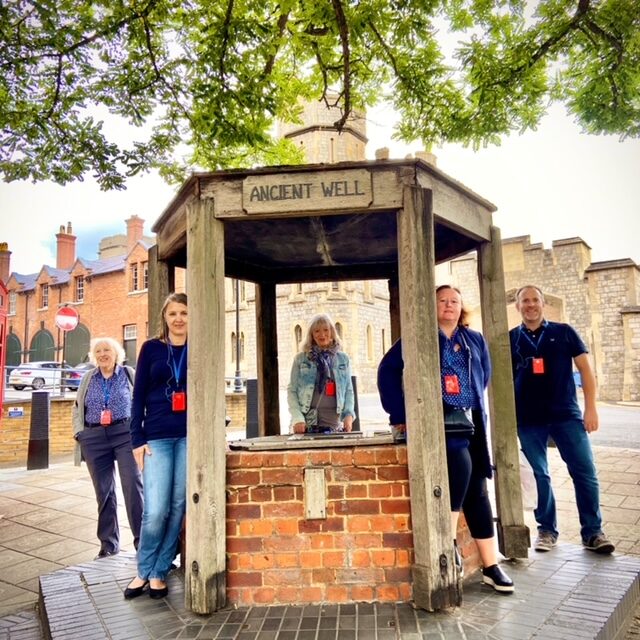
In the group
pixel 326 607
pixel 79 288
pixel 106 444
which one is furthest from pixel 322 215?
pixel 79 288

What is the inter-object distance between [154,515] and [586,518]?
3321 millimetres

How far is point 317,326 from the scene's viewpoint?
479 cm

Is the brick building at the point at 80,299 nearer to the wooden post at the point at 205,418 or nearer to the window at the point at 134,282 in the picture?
the window at the point at 134,282

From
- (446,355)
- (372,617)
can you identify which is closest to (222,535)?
(372,617)

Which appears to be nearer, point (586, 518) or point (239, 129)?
point (586, 518)

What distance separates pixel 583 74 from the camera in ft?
20.7

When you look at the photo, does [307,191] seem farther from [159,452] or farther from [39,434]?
[39,434]

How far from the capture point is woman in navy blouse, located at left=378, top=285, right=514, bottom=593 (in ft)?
10.4

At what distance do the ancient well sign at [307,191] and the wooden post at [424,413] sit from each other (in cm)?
31

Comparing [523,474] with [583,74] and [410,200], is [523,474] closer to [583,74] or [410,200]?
[410,200]

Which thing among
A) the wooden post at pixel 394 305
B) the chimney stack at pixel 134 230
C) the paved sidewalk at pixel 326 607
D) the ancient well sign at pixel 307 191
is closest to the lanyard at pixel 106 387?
the paved sidewalk at pixel 326 607

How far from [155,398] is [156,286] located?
117cm

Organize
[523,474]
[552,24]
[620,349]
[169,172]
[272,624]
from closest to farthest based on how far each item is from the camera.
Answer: [272,624], [523,474], [552,24], [169,172], [620,349]

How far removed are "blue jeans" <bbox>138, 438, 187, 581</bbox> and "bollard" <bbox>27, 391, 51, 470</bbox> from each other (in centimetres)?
724
